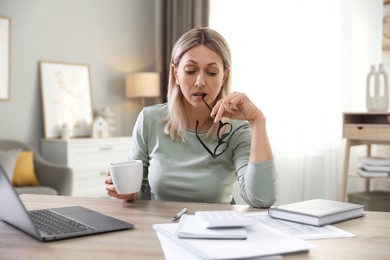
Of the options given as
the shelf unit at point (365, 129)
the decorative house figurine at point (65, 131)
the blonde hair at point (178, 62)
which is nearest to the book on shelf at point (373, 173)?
the shelf unit at point (365, 129)

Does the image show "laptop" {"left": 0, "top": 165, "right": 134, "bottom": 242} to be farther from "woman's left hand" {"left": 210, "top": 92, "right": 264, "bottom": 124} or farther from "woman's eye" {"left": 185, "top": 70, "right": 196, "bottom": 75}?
"woman's eye" {"left": 185, "top": 70, "right": 196, "bottom": 75}

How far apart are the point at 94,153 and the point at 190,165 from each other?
2.76 meters

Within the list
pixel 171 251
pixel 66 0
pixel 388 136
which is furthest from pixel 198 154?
pixel 66 0

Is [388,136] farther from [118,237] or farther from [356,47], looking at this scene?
[118,237]

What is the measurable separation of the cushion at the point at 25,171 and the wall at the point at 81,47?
0.42 m

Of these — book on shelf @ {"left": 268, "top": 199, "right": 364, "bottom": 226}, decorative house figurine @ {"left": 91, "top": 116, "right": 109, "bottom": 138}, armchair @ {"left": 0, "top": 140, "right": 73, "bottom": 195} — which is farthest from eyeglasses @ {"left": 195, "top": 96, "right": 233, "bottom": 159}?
decorative house figurine @ {"left": 91, "top": 116, "right": 109, "bottom": 138}

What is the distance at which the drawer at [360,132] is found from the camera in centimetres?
321

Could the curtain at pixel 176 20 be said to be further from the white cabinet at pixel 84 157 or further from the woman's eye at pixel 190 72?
the woman's eye at pixel 190 72

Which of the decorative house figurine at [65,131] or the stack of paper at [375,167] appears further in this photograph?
the decorative house figurine at [65,131]

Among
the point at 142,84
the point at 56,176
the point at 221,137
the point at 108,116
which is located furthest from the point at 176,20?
the point at 221,137

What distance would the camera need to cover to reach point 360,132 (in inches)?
128

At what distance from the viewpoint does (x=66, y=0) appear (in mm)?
4469

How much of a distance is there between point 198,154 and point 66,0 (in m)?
3.34

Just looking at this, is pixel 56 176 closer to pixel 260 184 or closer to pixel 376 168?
pixel 376 168
